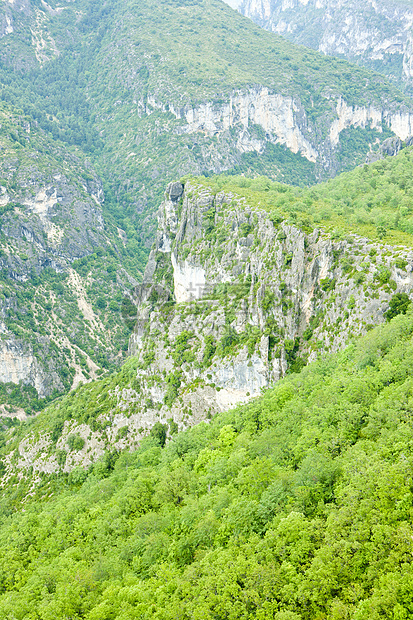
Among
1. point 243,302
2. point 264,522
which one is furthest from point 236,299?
point 264,522

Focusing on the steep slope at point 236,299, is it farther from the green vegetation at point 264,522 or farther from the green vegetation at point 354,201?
the green vegetation at point 264,522

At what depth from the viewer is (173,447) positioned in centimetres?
6681

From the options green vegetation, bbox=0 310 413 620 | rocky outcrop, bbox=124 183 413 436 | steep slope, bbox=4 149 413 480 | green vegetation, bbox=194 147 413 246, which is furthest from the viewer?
green vegetation, bbox=194 147 413 246

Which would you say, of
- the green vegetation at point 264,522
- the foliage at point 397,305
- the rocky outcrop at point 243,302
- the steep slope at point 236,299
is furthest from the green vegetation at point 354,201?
the green vegetation at point 264,522

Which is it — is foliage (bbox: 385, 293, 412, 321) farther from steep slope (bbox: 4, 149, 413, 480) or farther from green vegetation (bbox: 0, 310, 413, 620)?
green vegetation (bbox: 0, 310, 413, 620)

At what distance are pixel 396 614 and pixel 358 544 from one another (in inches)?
168

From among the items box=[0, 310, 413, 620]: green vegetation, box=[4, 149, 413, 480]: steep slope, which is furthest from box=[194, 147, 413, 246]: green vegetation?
box=[0, 310, 413, 620]: green vegetation

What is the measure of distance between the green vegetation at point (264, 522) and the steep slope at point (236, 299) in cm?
861

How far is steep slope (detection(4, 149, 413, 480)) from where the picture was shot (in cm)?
6156

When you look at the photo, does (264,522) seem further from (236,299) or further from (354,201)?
(354,201)

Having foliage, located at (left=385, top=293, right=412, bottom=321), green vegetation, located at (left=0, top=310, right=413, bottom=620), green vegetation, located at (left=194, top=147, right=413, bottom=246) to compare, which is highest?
green vegetation, located at (left=194, top=147, right=413, bottom=246)

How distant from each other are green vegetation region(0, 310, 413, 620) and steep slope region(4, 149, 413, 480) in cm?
861

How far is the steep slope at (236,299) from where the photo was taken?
61562mm

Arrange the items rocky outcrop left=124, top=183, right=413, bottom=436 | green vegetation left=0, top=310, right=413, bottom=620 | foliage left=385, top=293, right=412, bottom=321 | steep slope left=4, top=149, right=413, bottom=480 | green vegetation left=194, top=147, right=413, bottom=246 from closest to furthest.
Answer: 1. green vegetation left=0, top=310, right=413, bottom=620
2. foliage left=385, top=293, right=412, bottom=321
3. rocky outcrop left=124, top=183, right=413, bottom=436
4. steep slope left=4, top=149, right=413, bottom=480
5. green vegetation left=194, top=147, right=413, bottom=246
